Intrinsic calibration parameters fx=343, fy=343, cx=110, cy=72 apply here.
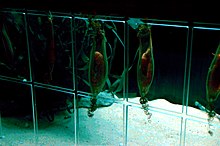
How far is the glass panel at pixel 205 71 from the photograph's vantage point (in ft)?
→ 3.18

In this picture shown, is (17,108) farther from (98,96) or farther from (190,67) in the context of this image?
(190,67)

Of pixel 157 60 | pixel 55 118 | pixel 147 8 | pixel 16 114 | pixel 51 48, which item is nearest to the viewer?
pixel 147 8

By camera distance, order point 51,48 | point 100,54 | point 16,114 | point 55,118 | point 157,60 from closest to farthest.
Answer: point 157,60, point 100,54, point 51,48, point 55,118, point 16,114

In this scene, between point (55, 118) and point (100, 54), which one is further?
point (55, 118)

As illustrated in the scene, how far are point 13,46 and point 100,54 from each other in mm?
419

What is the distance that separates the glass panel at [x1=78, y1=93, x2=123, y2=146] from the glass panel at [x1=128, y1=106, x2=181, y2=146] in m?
0.05

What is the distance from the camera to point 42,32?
1.30 metres

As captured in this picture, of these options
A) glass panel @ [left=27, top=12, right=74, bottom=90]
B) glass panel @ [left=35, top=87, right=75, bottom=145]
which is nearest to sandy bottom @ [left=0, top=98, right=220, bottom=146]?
glass panel @ [left=35, top=87, right=75, bottom=145]

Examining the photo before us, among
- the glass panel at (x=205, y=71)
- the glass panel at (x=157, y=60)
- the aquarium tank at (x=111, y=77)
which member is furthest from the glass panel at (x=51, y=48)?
the glass panel at (x=205, y=71)

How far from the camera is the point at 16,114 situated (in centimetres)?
165

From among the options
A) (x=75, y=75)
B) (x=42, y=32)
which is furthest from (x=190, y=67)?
(x=42, y=32)

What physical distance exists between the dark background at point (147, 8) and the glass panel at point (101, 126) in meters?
0.34

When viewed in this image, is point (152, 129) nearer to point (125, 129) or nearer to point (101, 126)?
point (125, 129)

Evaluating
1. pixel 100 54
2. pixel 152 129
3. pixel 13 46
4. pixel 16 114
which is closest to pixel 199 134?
pixel 152 129
